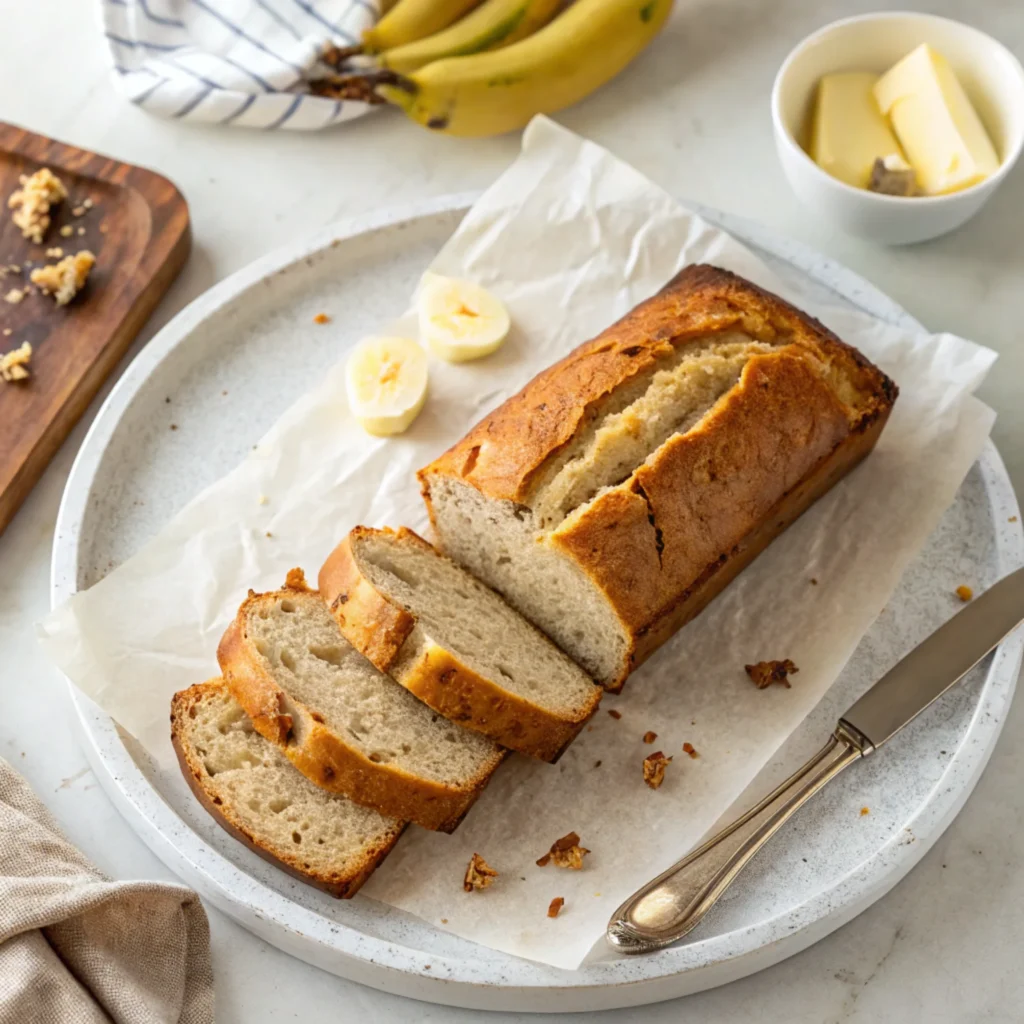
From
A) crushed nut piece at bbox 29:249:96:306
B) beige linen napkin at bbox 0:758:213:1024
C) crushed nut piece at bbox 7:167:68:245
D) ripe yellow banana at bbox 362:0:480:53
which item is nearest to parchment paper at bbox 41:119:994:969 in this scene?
beige linen napkin at bbox 0:758:213:1024

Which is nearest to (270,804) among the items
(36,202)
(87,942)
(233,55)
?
(87,942)

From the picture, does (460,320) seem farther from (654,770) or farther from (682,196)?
(654,770)

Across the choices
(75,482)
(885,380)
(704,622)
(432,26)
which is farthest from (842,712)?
(432,26)

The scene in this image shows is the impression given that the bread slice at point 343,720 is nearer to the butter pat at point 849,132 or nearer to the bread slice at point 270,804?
the bread slice at point 270,804

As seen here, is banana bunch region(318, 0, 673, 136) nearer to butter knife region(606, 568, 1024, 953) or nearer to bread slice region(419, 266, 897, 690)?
bread slice region(419, 266, 897, 690)

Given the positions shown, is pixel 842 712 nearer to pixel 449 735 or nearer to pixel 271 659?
pixel 449 735

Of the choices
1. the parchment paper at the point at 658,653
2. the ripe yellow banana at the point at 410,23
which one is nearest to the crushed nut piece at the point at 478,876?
the parchment paper at the point at 658,653
